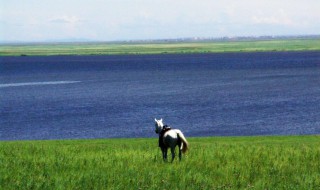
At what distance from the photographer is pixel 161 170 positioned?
60.7ft

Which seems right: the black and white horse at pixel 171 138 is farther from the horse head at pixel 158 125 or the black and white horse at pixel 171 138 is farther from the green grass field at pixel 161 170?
the green grass field at pixel 161 170

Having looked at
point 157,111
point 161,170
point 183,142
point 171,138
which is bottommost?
point 157,111

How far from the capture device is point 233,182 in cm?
1638

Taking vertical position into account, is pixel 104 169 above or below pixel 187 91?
above

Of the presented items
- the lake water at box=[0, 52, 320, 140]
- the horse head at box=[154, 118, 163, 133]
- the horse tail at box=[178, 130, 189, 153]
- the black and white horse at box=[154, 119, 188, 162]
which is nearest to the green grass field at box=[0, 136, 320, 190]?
the horse tail at box=[178, 130, 189, 153]

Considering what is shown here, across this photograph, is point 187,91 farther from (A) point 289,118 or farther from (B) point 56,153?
(B) point 56,153

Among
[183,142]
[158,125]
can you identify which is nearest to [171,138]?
[183,142]

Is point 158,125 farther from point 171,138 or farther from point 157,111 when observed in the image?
point 157,111

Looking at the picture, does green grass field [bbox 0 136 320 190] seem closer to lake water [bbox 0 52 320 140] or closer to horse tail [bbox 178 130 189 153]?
horse tail [bbox 178 130 189 153]

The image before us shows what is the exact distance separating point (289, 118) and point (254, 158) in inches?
1999

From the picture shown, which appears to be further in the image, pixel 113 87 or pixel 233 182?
pixel 113 87

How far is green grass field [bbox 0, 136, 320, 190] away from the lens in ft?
52.2

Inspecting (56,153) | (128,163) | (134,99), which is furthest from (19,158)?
(134,99)

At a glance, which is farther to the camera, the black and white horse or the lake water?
the lake water
